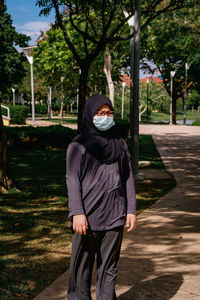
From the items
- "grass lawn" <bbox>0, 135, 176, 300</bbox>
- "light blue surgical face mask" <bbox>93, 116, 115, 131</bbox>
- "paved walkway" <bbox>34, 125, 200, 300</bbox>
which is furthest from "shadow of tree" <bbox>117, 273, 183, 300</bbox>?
"light blue surgical face mask" <bbox>93, 116, 115, 131</bbox>

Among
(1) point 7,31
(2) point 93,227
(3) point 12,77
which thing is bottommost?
(2) point 93,227

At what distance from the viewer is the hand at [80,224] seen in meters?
2.64

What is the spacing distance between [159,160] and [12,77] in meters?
30.9

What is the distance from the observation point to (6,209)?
667 cm

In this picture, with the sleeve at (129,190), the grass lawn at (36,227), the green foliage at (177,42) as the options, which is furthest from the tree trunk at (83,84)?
the green foliage at (177,42)

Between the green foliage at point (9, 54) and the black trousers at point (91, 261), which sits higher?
the green foliage at point (9, 54)

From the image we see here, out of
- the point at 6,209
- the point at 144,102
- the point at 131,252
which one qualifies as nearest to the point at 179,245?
the point at 131,252

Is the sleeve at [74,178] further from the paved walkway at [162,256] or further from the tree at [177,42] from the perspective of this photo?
the tree at [177,42]

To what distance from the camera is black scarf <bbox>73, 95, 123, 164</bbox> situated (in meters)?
2.67

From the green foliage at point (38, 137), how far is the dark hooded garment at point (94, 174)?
12.8m

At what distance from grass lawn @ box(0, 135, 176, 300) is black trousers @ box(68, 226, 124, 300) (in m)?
0.89

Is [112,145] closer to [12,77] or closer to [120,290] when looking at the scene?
[120,290]

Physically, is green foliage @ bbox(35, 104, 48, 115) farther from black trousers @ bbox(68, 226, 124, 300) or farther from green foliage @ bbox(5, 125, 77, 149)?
black trousers @ bbox(68, 226, 124, 300)

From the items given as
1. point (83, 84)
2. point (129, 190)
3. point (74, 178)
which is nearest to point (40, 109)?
point (83, 84)
